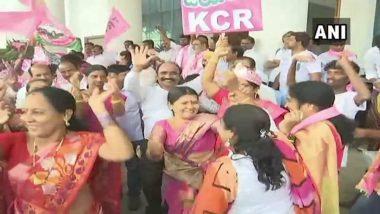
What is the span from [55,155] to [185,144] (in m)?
1.11

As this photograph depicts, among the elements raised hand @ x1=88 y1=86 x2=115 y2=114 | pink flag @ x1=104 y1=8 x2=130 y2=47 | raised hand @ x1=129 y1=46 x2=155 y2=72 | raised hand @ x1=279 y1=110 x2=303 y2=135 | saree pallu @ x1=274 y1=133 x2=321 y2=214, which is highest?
pink flag @ x1=104 y1=8 x2=130 y2=47

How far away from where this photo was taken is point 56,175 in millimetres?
2279

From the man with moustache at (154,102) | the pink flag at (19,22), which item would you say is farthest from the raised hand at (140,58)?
the pink flag at (19,22)

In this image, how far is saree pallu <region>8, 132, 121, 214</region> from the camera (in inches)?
89.8

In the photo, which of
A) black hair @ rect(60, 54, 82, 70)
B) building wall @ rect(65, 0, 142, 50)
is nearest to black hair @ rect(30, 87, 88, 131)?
black hair @ rect(60, 54, 82, 70)

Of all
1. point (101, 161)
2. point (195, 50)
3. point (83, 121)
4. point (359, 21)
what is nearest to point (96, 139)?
point (101, 161)

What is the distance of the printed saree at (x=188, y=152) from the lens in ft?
10.7

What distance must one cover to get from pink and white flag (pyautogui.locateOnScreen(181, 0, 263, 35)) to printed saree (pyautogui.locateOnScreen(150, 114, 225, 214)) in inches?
39.4

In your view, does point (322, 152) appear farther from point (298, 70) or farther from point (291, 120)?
point (298, 70)

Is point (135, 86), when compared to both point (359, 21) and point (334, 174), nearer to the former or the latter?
point (334, 174)

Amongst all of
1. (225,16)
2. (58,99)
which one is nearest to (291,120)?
(58,99)

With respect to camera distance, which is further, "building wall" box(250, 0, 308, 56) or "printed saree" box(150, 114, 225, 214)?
"building wall" box(250, 0, 308, 56)

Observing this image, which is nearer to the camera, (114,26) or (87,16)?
(114,26)

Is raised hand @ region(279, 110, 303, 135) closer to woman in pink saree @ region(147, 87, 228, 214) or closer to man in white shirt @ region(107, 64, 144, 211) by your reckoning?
woman in pink saree @ region(147, 87, 228, 214)
